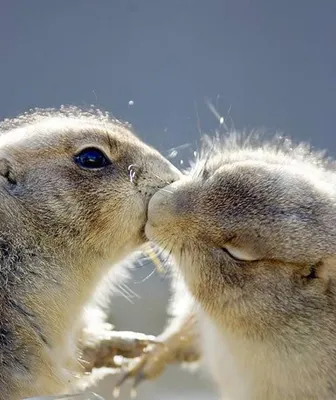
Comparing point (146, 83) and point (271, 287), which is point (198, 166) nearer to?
point (271, 287)

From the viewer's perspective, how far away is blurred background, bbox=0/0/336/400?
3.55 metres

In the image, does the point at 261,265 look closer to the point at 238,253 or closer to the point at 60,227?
the point at 238,253

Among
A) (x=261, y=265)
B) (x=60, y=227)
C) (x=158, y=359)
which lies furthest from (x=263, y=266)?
(x=158, y=359)

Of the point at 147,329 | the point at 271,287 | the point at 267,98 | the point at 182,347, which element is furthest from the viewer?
the point at 267,98

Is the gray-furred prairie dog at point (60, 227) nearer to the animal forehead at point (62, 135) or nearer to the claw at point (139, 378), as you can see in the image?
the animal forehead at point (62, 135)

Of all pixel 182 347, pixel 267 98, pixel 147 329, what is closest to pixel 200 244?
pixel 182 347

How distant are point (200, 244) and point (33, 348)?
38cm

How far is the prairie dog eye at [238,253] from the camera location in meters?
1.56

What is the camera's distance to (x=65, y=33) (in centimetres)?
381

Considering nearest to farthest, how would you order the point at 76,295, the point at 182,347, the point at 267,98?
1. the point at 76,295
2. the point at 182,347
3. the point at 267,98

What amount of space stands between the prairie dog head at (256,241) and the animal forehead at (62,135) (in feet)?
0.83

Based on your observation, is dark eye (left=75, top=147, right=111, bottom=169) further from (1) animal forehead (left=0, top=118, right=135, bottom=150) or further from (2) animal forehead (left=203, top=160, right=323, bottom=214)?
(2) animal forehead (left=203, top=160, right=323, bottom=214)

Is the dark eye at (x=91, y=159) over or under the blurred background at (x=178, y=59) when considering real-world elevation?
under

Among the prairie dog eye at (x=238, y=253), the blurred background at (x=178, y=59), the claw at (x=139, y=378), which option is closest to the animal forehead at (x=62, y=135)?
the prairie dog eye at (x=238, y=253)
